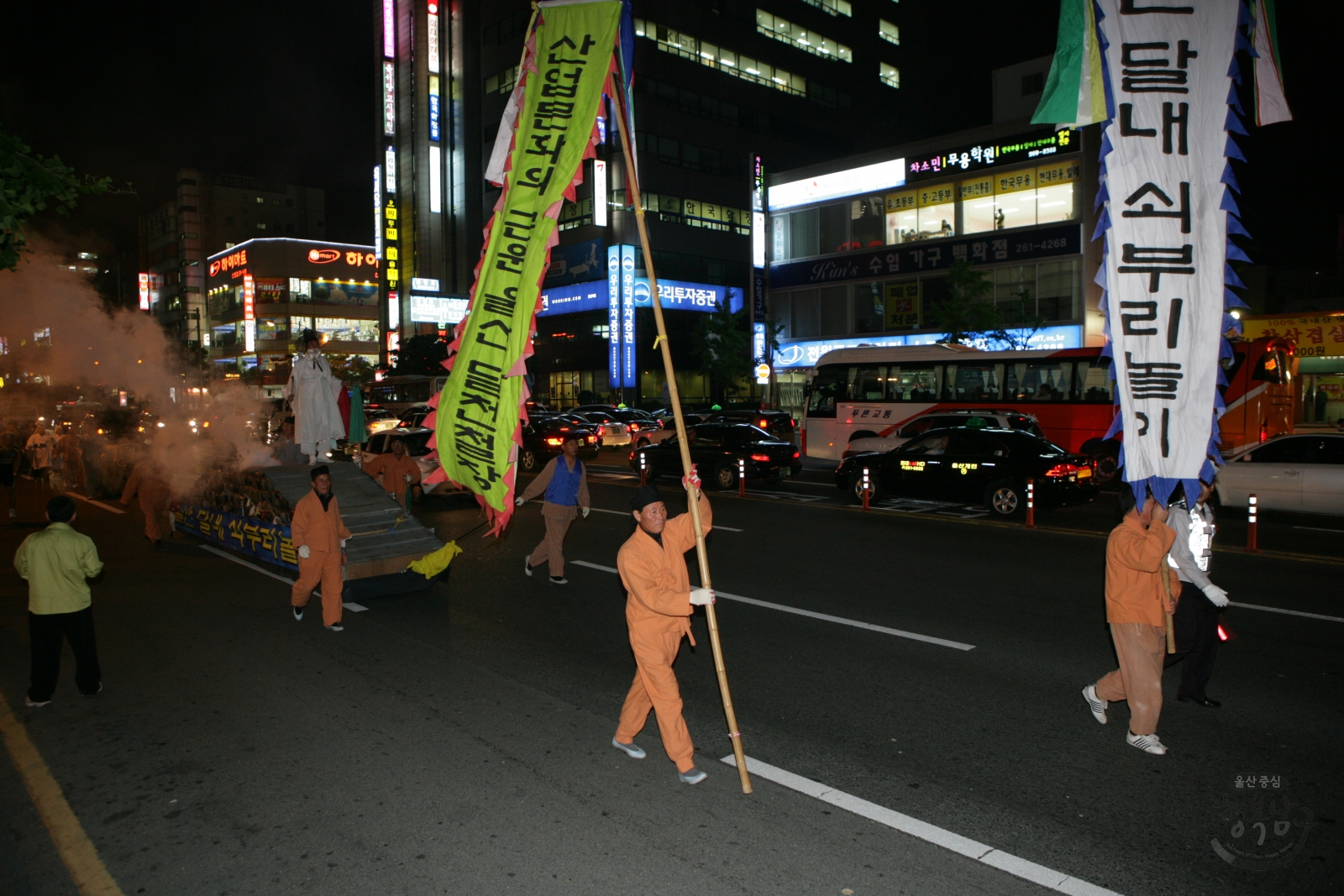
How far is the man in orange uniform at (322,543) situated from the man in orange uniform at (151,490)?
5.82 metres

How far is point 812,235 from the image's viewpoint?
4188 cm

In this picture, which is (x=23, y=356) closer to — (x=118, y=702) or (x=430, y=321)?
(x=118, y=702)

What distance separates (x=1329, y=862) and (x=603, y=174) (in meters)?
48.6

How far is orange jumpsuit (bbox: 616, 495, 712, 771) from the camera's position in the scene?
4652 mm

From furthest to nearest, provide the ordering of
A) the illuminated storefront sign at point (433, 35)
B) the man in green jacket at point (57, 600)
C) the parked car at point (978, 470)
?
the illuminated storefront sign at point (433, 35)
the parked car at point (978, 470)
the man in green jacket at point (57, 600)

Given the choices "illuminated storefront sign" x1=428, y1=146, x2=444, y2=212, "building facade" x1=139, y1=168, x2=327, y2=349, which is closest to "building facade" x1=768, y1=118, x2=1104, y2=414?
"illuminated storefront sign" x1=428, y1=146, x2=444, y2=212

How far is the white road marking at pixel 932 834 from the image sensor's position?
373 centimetres

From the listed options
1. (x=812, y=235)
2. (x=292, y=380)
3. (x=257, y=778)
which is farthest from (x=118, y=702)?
(x=812, y=235)

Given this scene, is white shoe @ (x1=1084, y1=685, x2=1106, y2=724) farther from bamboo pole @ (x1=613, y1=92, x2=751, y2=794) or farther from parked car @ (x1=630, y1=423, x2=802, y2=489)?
parked car @ (x1=630, y1=423, x2=802, y2=489)

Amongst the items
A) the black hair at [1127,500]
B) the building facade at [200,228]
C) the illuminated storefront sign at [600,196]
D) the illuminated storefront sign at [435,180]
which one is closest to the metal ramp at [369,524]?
the black hair at [1127,500]

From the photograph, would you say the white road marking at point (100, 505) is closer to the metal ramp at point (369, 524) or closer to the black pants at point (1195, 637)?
the metal ramp at point (369, 524)

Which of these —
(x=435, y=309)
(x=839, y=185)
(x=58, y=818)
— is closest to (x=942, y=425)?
(x=58, y=818)

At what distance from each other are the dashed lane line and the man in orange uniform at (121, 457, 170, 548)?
7138mm

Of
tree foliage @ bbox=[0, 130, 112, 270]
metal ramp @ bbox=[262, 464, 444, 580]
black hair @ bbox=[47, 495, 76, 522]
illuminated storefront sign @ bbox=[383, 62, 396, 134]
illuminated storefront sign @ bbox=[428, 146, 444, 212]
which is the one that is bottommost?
metal ramp @ bbox=[262, 464, 444, 580]
